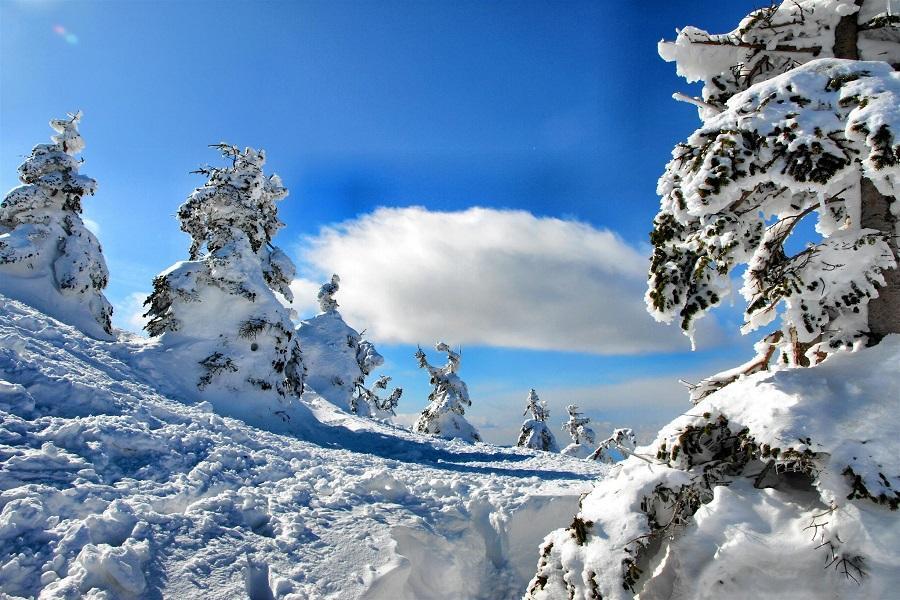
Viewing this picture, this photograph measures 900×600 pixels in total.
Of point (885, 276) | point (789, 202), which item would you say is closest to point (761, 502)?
point (885, 276)

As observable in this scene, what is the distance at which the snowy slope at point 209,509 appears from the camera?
17.4 feet

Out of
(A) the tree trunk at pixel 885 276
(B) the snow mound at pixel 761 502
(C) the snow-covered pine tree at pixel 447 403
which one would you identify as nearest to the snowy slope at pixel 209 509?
(B) the snow mound at pixel 761 502

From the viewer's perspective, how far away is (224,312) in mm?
16625

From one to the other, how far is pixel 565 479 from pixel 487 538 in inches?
158

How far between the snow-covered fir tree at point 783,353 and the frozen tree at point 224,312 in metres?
13.5

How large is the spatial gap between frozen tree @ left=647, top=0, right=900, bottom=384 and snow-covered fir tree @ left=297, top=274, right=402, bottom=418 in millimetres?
25629

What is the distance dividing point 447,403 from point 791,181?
29940 millimetres

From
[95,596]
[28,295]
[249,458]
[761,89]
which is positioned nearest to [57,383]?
[249,458]

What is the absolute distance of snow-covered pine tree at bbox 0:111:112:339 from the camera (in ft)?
60.5

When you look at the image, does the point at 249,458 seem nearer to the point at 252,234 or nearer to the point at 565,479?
the point at 565,479

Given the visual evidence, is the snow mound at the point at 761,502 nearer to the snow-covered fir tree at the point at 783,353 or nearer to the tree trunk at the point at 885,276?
the snow-covered fir tree at the point at 783,353

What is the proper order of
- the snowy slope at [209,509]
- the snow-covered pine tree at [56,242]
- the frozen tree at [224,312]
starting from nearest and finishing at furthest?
the snowy slope at [209,509] < the frozen tree at [224,312] < the snow-covered pine tree at [56,242]

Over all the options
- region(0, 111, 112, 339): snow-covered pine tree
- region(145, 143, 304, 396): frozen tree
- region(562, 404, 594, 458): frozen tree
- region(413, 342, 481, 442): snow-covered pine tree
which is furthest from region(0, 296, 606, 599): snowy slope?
region(562, 404, 594, 458): frozen tree

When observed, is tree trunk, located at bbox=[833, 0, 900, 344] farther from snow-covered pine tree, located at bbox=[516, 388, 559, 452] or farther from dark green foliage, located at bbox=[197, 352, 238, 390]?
snow-covered pine tree, located at bbox=[516, 388, 559, 452]
